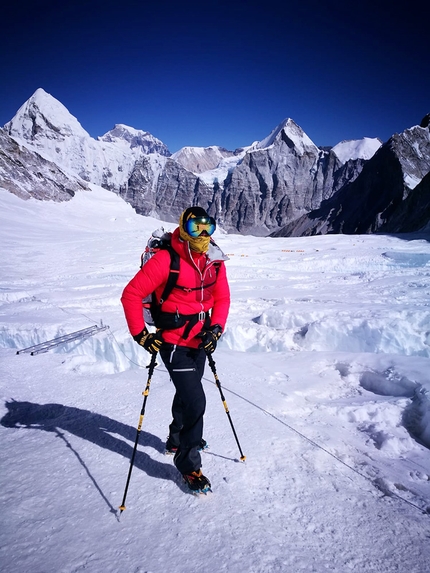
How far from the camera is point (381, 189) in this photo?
102m

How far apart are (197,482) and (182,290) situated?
1.84m

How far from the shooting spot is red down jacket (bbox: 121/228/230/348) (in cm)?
298

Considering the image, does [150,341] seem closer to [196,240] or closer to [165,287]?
[165,287]

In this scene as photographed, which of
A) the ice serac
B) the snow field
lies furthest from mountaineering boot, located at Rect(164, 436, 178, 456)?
the ice serac

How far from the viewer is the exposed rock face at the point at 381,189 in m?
89.4

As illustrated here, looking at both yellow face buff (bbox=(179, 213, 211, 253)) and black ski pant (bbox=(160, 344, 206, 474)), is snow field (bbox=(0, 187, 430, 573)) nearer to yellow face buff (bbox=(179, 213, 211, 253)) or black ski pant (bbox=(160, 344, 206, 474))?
black ski pant (bbox=(160, 344, 206, 474))

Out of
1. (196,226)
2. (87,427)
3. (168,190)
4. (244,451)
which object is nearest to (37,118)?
(168,190)

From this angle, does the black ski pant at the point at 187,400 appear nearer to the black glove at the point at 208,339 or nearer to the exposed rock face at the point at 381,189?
the black glove at the point at 208,339

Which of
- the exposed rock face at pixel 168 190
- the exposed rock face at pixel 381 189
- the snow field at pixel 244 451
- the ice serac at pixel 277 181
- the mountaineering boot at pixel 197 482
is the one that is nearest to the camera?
the snow field at pixel 244 451

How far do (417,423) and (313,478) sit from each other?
1.72 m

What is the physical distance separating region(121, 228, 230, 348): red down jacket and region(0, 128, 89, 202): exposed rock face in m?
63.7

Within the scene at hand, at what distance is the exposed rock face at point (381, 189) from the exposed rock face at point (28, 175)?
76085 mm

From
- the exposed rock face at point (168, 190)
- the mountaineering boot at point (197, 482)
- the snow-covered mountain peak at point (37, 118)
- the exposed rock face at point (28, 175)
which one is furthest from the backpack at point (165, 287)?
the exposed rock face at point (168, 190)

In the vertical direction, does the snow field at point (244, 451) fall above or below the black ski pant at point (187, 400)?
below
